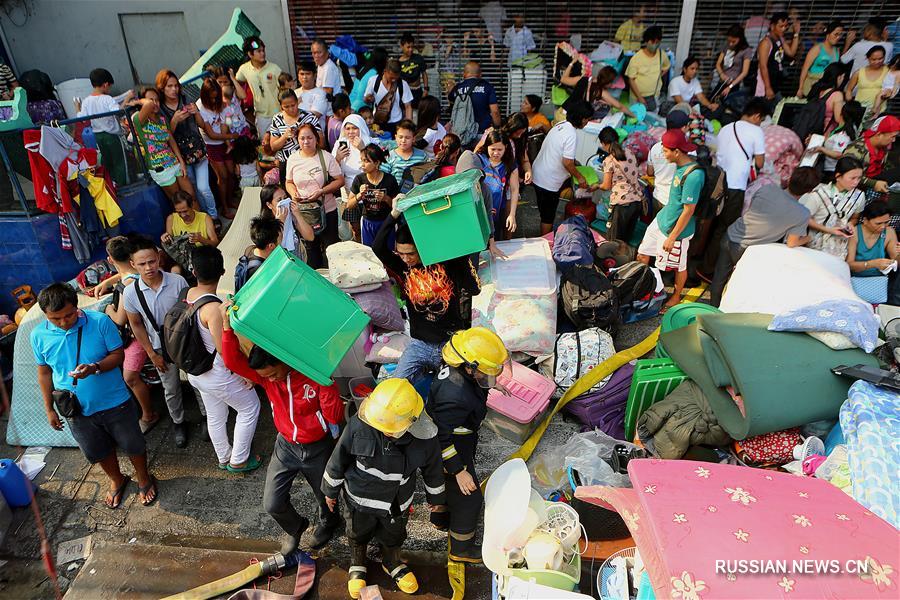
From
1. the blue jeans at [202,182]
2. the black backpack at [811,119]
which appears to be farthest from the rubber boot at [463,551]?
the black backpack at [811,119]

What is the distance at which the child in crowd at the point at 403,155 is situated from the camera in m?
5.40

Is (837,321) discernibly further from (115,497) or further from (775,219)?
(115,497)

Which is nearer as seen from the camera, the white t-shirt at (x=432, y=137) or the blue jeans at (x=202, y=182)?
the white t-shirt at (x=432, y=137)

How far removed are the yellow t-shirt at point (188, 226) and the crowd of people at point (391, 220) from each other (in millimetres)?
40

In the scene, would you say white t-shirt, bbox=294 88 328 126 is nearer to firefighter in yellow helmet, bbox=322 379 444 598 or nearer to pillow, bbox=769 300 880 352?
firefighter in yellow helmet, bbox=322 379 444 598

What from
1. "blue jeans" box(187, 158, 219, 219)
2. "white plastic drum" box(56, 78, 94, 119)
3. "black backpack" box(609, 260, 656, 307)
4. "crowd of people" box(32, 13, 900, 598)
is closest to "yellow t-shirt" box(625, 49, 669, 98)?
"crowd of people" box(32, 13, 900, 598)

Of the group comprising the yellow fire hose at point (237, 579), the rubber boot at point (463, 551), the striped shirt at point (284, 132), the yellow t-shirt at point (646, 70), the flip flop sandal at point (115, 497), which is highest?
the yellow t-shirt at point (646, 70)

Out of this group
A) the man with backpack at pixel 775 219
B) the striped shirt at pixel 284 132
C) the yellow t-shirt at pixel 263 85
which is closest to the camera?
the man with backpack at pixel 775 219

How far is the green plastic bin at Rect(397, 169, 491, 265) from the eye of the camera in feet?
13.3

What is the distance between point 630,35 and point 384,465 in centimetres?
863

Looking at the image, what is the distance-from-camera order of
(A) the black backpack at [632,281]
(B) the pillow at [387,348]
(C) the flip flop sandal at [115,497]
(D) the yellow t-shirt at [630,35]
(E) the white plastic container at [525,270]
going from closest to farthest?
(C) the flip flop sandal at [115,497]
(B) the pillow at [387,348]
(E) the white plastic container at [525,270]
(A) the black backpack at [632,281]
(D) the yellow t-shirt at [630,35]

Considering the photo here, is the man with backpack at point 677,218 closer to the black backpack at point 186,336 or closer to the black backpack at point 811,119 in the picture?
the black backpack at point 811,119

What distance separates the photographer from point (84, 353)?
353 centimetres

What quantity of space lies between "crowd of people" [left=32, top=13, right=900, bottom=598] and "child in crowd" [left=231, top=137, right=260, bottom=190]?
3cm
